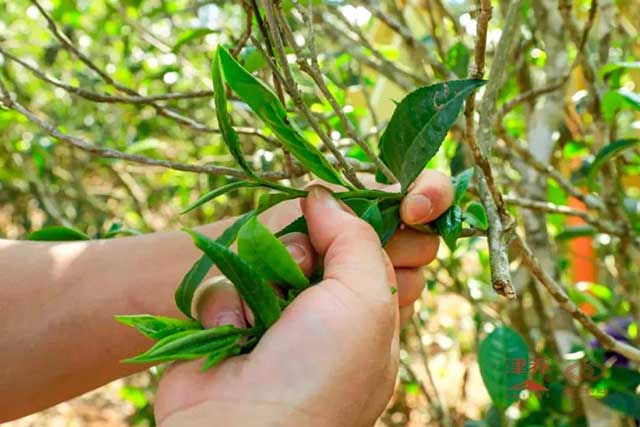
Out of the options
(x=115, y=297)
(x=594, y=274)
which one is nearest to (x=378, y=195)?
(x=115, y=297)

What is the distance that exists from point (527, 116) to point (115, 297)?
0.74m

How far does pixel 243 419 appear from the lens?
0.51m

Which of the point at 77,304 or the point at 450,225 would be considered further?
the point at 77,304

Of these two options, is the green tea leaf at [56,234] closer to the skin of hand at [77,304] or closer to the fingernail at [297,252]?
the skin of hand at [77,304]

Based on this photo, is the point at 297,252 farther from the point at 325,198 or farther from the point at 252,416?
the point at 252,416

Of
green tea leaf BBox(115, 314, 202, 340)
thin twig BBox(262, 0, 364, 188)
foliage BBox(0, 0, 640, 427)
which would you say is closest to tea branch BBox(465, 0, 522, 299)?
foliage BBox(0, 0, 640, 427)

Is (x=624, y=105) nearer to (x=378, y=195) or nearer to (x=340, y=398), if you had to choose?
(x=378, y=195)

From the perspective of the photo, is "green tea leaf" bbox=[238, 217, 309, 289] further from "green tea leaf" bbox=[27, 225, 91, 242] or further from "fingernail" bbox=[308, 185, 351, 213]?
"green tea leaf" bbox=[27, 225, 91, 242]

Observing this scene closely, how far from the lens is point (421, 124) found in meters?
0.58

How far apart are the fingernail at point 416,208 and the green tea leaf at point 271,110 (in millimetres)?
67

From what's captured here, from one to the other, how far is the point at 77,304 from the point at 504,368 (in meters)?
0.49

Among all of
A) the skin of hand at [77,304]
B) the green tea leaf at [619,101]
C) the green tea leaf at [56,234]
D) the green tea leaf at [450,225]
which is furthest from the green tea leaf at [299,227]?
the green tea leaf at [619,101]

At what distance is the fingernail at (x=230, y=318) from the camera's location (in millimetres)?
606

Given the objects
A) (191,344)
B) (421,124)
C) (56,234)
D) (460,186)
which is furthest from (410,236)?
(56,234)
